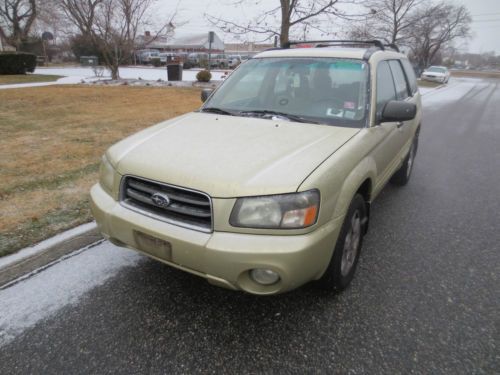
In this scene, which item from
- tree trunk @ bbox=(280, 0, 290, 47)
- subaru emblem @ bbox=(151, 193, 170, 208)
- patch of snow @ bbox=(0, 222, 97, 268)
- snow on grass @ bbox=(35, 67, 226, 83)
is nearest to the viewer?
subaru emblem @ bbox=(151, 193, 170, 208)

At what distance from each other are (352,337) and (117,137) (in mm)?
5917

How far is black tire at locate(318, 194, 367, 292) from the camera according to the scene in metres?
2.36

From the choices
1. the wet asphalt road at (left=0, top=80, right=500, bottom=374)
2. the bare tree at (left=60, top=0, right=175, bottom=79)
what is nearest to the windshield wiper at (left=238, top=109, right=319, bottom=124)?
the wet asphalt road at (left=0, top=80, right=500, bottom=374)

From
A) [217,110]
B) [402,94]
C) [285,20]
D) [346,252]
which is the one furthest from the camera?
[285,20]

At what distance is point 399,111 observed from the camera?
112 inches

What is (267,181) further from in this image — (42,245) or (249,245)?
(42,245)

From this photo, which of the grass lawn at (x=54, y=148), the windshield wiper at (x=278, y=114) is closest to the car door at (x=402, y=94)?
the windshield wiper at (x=278, y=114)

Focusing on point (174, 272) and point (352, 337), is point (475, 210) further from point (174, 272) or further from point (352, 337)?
point (174, 272)

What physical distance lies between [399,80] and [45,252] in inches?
157

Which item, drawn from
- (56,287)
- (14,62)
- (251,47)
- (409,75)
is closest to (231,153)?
(56,287)

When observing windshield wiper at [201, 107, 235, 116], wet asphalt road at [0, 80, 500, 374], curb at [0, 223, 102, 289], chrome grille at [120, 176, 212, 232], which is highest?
windshield wiper at [201, 107, 235, 116]

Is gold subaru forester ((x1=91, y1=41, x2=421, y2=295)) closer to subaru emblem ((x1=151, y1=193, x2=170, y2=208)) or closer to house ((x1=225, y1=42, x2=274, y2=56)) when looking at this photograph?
subaru emblem ((x1=151, y1=193, x2=170, y2=208))

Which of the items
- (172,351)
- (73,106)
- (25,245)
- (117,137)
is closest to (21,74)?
(73,106)

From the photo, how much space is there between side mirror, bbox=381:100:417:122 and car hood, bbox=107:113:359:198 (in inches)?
14.3
